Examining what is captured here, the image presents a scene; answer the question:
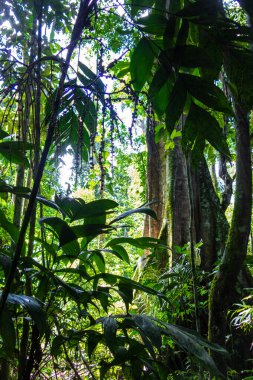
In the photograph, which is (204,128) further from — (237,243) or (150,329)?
(237,243)

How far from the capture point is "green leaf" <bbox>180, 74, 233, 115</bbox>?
99cm

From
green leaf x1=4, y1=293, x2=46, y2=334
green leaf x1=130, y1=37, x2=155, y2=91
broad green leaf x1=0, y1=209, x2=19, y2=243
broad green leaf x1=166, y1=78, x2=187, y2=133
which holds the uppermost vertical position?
green leaf x1=130, y1=37, x2=155, y2=91

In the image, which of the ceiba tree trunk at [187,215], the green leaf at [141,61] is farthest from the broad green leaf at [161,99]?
the ceiba tree trunk at [187,215]

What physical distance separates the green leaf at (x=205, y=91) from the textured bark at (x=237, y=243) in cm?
101


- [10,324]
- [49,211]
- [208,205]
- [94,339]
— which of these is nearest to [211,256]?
[208,205]

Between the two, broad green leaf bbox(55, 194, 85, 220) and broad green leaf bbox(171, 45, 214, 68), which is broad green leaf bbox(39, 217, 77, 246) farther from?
broad green leaf bbox(171, 45, 214, 68)

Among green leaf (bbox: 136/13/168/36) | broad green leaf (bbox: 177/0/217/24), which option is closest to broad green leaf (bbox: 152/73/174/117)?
green leaf (bbox: 136/13/168/36)

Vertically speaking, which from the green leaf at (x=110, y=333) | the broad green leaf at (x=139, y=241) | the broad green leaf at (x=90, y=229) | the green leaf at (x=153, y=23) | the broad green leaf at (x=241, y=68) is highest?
the green leaf at (x=153, y=23)

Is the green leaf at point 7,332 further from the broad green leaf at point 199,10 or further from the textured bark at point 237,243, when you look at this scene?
the textured bark at point 237,243

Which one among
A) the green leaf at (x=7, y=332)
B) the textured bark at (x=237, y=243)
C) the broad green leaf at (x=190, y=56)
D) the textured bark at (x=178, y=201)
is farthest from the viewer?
the textured bark at (x=178, y=201)

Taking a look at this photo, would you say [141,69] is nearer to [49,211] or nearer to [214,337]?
[214,337]

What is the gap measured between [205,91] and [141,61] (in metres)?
0.24

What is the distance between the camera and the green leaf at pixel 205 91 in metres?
0.99

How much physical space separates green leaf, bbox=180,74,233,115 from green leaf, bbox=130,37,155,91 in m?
0.16
